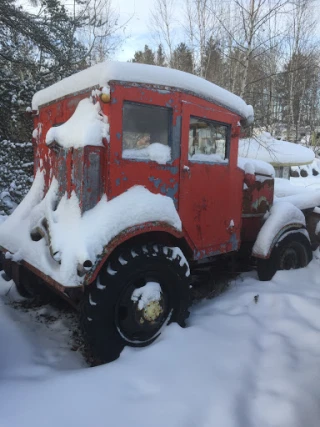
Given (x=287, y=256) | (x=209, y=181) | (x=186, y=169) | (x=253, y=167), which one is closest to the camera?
(x=186, y=169)

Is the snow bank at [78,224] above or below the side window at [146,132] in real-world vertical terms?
below

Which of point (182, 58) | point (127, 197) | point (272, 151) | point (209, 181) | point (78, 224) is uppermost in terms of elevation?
point (182, 58)

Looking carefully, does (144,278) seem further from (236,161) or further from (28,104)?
(28,104)

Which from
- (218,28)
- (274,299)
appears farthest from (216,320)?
(218,28)

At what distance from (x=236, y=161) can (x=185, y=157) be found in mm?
857

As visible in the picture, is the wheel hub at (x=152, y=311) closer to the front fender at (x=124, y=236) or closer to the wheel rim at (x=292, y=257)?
the front fender at (x=124, y=236)

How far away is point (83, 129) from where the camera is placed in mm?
2418

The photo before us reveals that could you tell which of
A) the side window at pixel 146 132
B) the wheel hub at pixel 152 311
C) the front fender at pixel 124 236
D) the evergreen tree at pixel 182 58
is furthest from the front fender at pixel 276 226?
the evergreen tree at pixel 182 58

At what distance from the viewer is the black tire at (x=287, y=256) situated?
390cm

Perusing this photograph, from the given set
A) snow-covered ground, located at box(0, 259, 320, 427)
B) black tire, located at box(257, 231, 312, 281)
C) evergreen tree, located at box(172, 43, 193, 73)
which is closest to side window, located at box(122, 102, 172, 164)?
snow-covered ground, located at box(0, 259, 320, 427)

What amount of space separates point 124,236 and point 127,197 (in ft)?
1.06

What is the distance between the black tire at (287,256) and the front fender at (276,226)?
0.11 meters

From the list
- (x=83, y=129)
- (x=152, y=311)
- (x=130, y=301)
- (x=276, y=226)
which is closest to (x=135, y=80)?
(x=83, y=129)

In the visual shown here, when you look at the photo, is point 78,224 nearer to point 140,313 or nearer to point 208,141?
point 140,313
